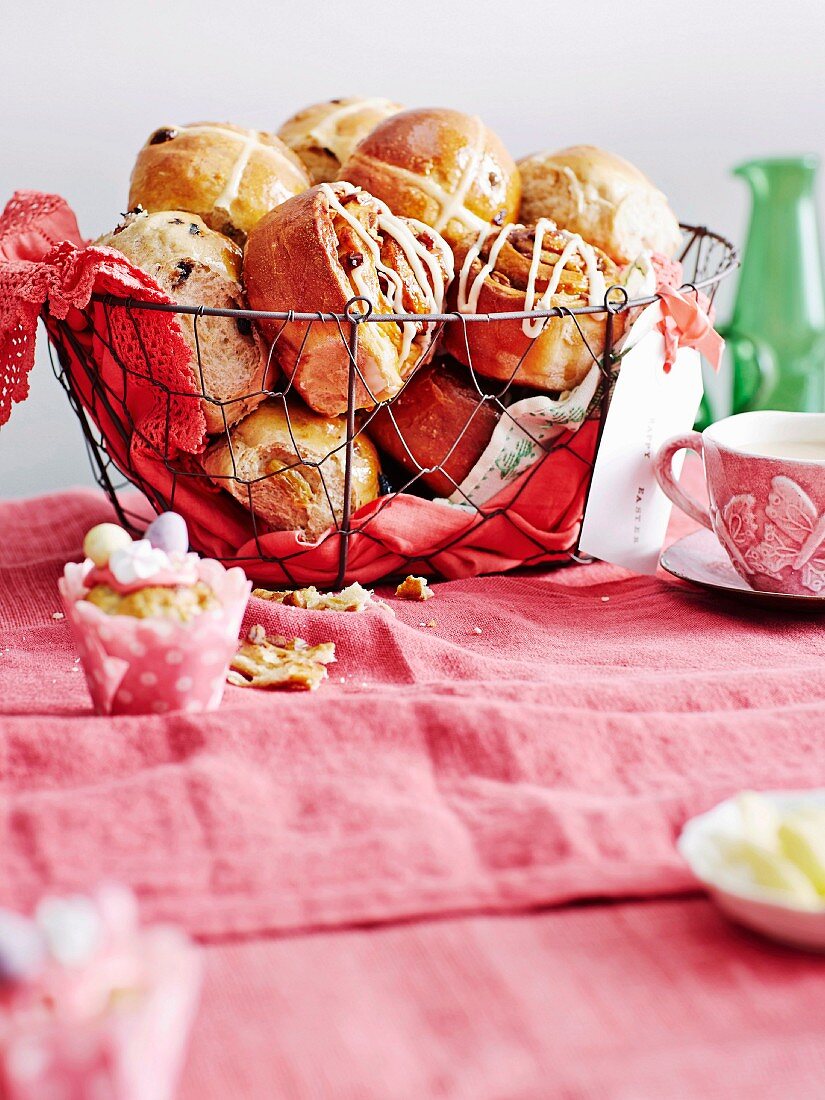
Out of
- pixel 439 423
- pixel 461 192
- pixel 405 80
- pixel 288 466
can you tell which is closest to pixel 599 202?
pixel 461 192

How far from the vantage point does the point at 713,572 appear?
832 millimetres

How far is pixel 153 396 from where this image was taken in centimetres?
79

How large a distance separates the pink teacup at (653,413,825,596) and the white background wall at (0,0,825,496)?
27.6 inches

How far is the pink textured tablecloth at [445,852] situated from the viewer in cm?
39

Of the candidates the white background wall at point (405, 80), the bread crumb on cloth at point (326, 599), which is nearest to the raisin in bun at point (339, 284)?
the bread crumb on cloth at point (326, 599)

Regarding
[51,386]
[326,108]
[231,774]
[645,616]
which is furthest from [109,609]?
[51,386]

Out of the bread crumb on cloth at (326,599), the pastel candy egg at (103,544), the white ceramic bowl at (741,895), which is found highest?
the pastel candy egg at (103,544)

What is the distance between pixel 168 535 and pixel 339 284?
0.22 meters

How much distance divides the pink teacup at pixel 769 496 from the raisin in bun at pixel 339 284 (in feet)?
0.66

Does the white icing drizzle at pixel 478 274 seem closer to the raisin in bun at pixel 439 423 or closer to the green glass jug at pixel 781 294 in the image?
the raisin in bun at pixel 439 423

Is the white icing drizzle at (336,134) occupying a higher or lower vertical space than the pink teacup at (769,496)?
higher

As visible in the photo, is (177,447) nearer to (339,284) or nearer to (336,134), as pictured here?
(339,284)

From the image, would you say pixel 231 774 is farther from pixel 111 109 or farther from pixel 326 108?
pixel 111 109

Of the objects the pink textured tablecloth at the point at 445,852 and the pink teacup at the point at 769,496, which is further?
the pink teacup at the point at 769,496
